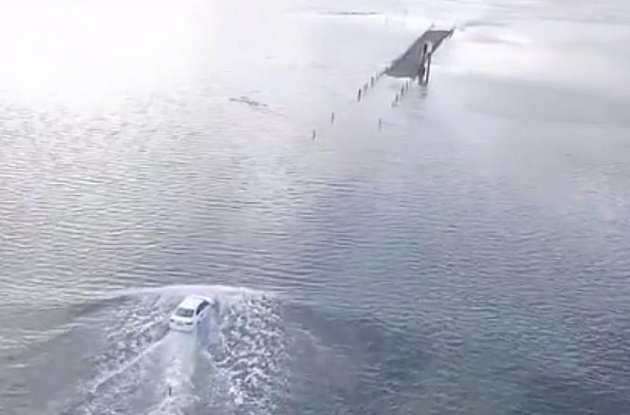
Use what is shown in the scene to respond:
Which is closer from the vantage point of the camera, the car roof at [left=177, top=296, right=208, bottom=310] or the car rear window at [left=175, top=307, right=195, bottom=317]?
the car rear window at [left=175, top=307, right=195, bottom=317]

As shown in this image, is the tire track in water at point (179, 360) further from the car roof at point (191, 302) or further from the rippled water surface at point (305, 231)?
the car roof at point (191, 302)

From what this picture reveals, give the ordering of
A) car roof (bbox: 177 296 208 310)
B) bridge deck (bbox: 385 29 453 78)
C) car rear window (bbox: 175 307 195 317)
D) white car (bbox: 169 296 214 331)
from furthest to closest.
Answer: bridge deck (bbox: 385 29 453 78)
car roof (bbox: 177 296 208 310)
car rear window (bbox: 175 307 195 317)
white car (bbox: 169 296 214 331)

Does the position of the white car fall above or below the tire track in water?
above

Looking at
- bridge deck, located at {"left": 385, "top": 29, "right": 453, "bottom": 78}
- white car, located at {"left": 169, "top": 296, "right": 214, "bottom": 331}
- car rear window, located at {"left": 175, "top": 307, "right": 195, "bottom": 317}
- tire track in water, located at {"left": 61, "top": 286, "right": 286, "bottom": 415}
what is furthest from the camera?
bridge deck, located at {"left": 385, "top": 29, "right": 453, "bottom": 78}

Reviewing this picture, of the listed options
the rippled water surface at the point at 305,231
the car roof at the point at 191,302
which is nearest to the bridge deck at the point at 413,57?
the rippled water surface at the point at 305,231

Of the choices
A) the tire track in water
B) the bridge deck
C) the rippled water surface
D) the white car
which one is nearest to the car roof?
the white car

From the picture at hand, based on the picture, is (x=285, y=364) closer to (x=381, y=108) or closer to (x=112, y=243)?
(x=112, y=243)

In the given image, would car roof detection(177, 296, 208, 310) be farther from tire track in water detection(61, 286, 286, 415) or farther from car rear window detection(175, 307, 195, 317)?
tire track in water detection(61, 286, 286, 415)

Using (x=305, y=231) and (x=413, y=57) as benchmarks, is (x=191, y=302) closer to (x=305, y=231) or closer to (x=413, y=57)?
(x=305, y=231)
